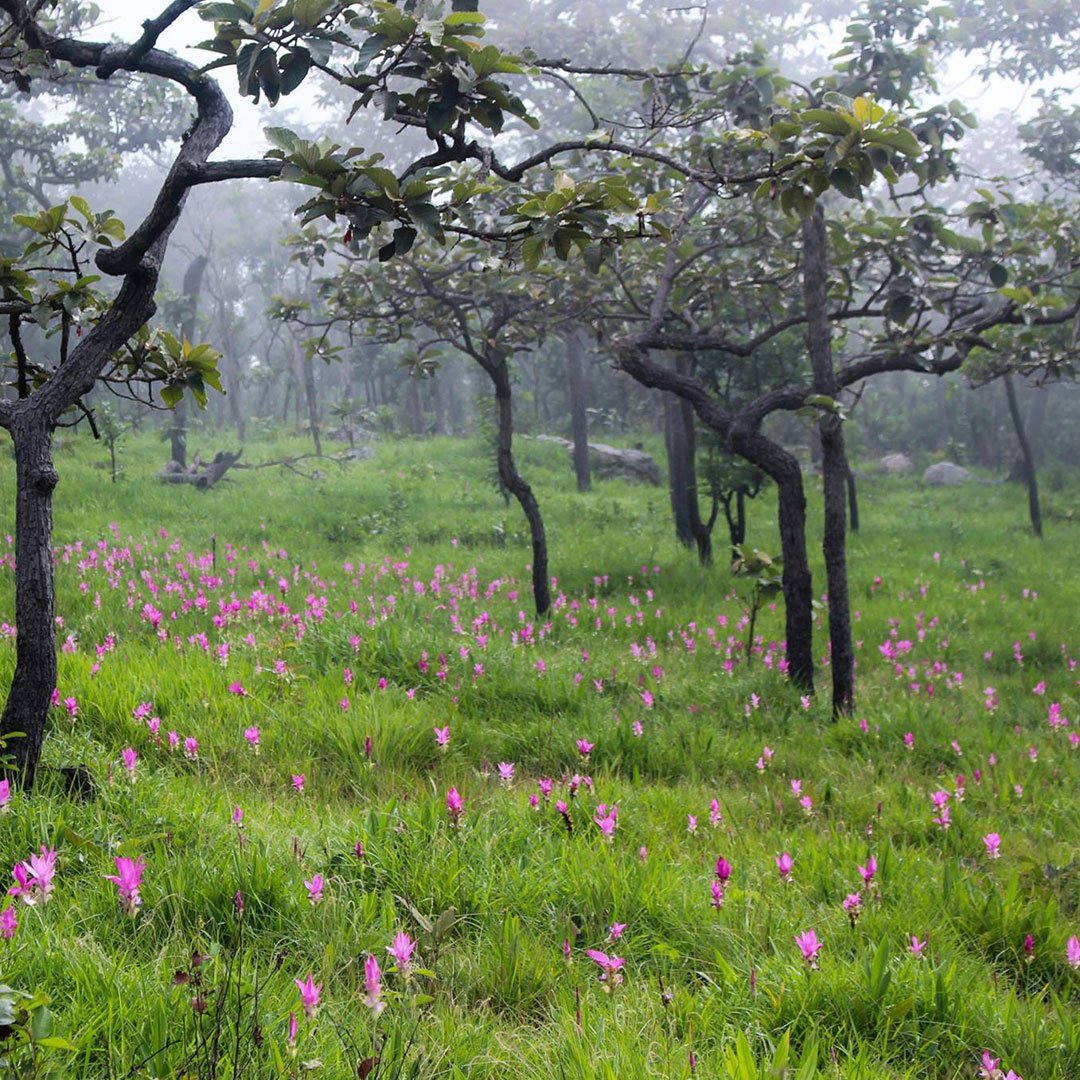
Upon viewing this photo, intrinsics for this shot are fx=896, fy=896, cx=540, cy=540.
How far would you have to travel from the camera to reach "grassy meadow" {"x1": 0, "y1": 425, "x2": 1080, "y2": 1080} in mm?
2186

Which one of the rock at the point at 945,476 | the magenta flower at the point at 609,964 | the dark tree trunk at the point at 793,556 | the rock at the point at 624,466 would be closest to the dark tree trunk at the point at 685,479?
the dark tree trunk at the point at 793,556

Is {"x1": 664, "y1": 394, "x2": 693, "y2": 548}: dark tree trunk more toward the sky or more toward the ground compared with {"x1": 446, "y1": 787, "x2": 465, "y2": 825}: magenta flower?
more toward the sky

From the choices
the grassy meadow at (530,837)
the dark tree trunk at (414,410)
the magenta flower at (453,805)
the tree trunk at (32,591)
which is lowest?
the grassy meadow at (530,837)

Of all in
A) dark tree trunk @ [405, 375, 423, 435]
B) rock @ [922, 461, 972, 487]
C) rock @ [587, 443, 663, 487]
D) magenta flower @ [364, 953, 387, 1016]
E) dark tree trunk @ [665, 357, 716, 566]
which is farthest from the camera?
dark tree trunk @ [405, 375, 423, 435]

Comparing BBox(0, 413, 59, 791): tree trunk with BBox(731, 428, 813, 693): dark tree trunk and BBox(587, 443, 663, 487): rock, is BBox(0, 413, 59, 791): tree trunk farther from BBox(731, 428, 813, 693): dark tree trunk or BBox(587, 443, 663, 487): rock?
BBox(587, 443, 663, 487): rock

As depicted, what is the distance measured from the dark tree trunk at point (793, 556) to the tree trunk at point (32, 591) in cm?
481

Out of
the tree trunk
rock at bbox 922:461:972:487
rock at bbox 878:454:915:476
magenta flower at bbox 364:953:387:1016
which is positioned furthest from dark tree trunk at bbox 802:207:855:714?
rock at bbox 878:454:915:476

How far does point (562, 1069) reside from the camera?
211cm

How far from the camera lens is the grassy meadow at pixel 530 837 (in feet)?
7.17

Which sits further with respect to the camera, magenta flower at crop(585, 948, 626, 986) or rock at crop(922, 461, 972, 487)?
rock at crop(922, 461, 972, 487)

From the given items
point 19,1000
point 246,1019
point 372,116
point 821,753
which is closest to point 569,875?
point 246,1019

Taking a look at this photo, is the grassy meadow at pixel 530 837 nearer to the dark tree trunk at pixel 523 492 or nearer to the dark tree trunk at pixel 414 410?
the dark tree trunk at pixel 523 492

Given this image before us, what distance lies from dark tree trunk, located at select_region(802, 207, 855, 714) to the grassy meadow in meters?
0.34

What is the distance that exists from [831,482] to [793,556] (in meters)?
0.71
